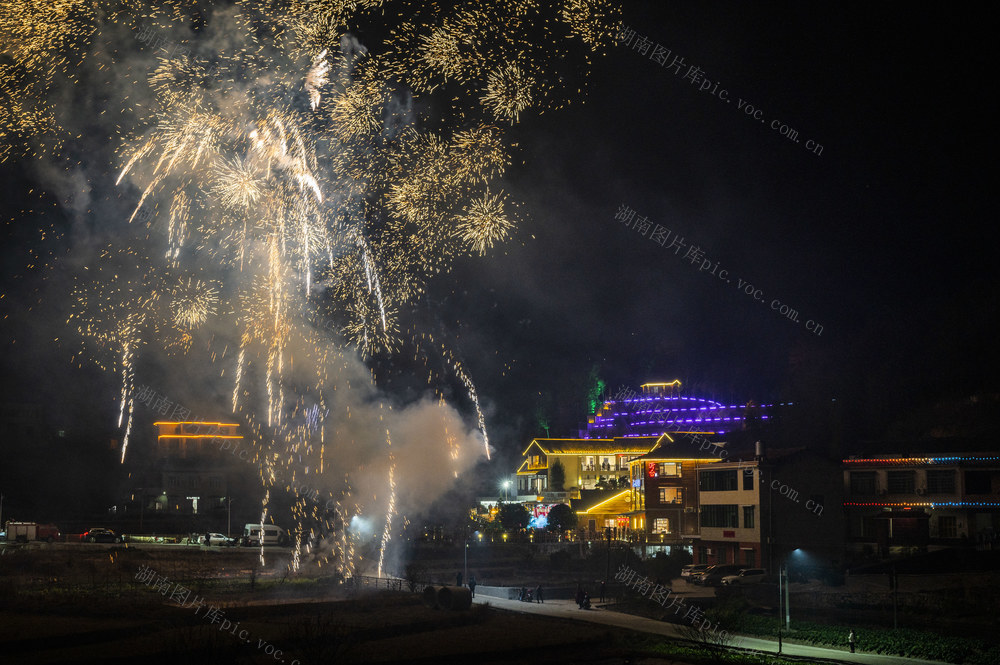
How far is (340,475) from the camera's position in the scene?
53125 millimetres

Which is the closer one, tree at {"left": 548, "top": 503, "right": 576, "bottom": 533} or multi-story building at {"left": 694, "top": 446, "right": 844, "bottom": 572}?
multi-story building at {"left": 694, "top": 446, "right": 844, "bottom": 572}

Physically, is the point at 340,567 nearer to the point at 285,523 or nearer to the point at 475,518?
the point at 475,518

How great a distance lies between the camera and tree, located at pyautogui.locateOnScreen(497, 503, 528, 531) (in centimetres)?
7146

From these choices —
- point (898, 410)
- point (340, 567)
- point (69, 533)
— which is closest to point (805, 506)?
point (340, 567)

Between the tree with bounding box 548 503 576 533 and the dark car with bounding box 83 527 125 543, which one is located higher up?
the tree with bounding box 548 503 576 533

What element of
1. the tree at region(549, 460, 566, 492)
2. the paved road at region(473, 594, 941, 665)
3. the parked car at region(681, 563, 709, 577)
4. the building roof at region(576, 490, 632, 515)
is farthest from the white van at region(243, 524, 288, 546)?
the parked car at region(681, 563, 709, 577)

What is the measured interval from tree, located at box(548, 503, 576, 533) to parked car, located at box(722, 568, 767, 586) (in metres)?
24.3

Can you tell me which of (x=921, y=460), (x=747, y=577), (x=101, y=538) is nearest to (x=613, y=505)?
(x=921, y=460)

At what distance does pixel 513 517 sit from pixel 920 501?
32639 mm

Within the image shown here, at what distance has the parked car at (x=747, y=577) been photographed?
42.2 meters

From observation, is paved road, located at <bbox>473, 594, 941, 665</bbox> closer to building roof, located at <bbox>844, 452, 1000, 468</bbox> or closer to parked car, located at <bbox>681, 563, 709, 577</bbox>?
parked car, located at <bbox>681, 563, 709, 577</bbox>

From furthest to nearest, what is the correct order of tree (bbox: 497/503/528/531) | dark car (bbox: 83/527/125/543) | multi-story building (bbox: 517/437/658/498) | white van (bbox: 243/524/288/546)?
multi-story building (bbox: 517/437/658/498) → tree (bbox: 497/503/528/531) → white van (bbox: 243/524/288/546) → dark car (bbox: 83/527/125/543)

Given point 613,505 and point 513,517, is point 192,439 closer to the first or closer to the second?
point 513,517

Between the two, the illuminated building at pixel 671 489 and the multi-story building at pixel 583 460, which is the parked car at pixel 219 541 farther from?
the multi-story building at pixel 583 460
